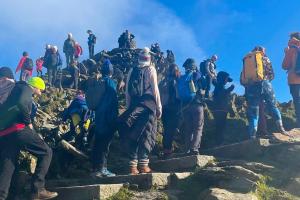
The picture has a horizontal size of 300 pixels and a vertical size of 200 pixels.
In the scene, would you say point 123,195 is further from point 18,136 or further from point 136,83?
point 136,83

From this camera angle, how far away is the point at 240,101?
14336mm

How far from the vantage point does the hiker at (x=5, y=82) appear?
6.82 meters

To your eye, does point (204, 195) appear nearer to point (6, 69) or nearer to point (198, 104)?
point (198, 104)

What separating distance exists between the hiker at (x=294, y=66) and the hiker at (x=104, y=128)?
4.38 m

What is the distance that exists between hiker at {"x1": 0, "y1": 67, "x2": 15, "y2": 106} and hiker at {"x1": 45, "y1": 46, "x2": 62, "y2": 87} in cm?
1302

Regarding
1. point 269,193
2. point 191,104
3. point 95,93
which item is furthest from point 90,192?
point 191,104

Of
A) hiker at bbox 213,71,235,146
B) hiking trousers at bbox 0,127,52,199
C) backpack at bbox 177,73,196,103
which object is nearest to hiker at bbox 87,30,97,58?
hiker at bbox 213,71,235,146

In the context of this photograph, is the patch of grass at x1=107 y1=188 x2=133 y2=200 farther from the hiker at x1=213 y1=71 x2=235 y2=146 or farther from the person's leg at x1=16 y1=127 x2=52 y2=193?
the hiker at x1=213 y1=71 x2=235 y2=146

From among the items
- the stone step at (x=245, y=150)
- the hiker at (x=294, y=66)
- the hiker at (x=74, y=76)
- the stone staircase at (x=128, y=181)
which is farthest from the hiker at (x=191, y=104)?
the hiker at (x=74, y=76)

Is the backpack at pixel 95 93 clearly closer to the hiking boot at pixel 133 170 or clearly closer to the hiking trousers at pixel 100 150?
the hiking trousers at pixel 100 150

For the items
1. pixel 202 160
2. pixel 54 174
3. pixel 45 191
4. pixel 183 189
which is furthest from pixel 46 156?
pixel 202 160

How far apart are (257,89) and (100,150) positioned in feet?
13.3

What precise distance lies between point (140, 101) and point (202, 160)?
1659 mm

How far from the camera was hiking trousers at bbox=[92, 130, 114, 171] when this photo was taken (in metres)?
7.59
